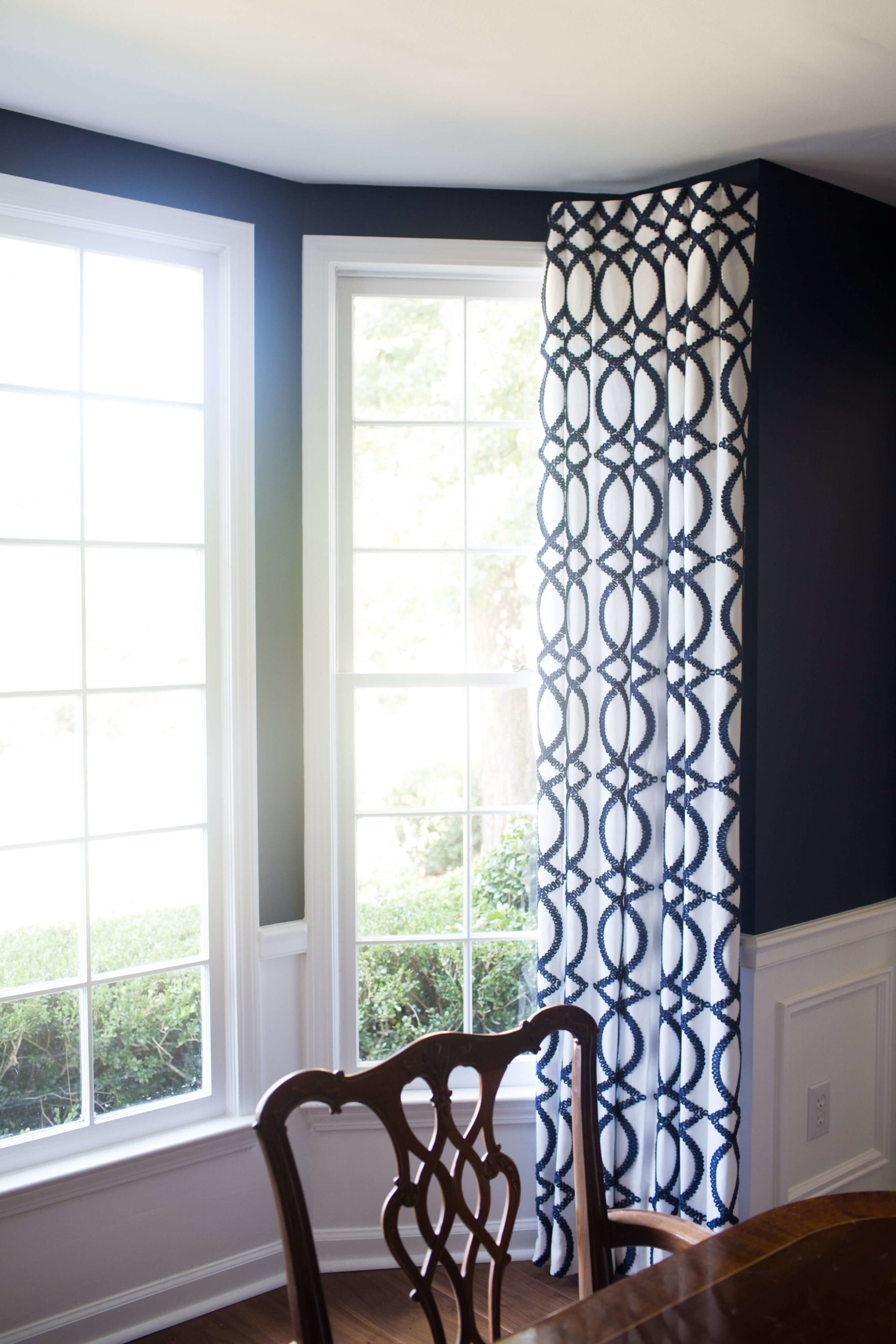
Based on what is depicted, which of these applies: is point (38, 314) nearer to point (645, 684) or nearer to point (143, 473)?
point (143, 473)

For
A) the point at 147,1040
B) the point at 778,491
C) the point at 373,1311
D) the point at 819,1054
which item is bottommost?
the point at 373,1311

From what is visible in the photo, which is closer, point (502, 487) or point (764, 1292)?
point (764, 1292)

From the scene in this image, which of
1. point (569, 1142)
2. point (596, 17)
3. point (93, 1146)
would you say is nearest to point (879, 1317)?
point (569, 1142)

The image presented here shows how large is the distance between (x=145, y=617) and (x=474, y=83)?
1.43 meters

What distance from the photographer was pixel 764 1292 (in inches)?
50.4

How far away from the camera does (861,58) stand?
1.98 m

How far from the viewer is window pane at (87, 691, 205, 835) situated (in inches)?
96.7

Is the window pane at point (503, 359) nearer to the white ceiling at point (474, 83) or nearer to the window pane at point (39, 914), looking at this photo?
the white ceiling at point (474, 83)

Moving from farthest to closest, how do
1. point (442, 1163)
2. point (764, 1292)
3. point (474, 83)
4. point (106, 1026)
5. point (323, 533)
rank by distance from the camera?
1. point (323, 533)
2. point (106, 1026)
3. point (474, 83)
4. point (442, 1163)
5. point (764, 1292)

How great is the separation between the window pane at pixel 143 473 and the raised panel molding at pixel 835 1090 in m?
1.99

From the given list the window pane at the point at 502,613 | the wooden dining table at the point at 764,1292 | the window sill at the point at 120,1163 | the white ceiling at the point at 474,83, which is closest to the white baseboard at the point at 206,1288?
the window sill at the point at 120,1163

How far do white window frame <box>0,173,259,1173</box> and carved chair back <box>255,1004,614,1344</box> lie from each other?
123cm

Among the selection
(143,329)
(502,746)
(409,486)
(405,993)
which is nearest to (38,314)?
(143,329)

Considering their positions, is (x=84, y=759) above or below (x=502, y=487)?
below
